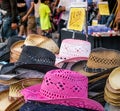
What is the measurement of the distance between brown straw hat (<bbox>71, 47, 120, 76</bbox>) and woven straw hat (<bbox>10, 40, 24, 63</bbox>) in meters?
0.86

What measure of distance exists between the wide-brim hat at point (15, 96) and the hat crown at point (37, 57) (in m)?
0.28

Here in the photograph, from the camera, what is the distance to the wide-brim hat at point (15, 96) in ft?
8.04

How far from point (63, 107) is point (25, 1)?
772cm

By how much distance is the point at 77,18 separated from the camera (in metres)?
4.61

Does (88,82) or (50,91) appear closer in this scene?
(50,91)

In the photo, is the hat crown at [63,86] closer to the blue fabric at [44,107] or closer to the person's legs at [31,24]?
the blue fabric at [44,107]

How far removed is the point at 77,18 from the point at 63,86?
2524mm

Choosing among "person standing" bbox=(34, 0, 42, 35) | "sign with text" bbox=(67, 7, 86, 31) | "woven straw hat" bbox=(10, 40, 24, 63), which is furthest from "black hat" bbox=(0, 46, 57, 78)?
"person standing" bbox=(34, 0, 42, 35)

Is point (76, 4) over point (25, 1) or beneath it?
over

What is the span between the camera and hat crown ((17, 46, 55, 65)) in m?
2.78

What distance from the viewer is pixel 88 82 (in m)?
2.33

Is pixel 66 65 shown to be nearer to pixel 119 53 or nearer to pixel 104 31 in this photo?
pixel 119 53

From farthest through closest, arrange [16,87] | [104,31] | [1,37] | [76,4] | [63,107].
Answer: [1,37]
[104,31]
[76,4]
[16,87]
[63,107]

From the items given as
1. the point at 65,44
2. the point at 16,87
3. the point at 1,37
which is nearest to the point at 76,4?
the point at 65,44
